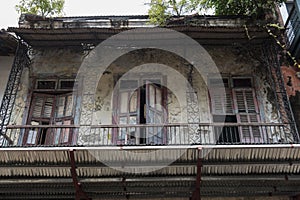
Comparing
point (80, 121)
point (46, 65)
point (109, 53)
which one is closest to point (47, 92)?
point (46, 65)

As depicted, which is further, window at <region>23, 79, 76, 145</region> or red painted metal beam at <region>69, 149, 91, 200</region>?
window at <region>23, 79, 76, 145</region>

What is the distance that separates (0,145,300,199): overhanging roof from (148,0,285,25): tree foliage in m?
3.86

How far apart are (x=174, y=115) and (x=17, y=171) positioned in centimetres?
372

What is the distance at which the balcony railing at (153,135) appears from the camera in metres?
7.87

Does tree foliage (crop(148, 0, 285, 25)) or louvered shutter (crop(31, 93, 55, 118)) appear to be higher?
tree foliage (crop(148, 0, 285, 25))

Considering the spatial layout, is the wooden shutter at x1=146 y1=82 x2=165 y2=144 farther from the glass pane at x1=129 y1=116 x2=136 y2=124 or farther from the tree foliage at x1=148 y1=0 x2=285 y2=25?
the tree foliage at x1=148 y1=0 x2=285 y2=25

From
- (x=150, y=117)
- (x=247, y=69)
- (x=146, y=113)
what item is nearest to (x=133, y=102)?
(x=146, y=113)

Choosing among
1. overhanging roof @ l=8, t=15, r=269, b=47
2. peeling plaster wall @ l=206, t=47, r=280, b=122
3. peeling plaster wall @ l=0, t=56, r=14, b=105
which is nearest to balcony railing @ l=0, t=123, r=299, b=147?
peeling plaster wall @ l=206, t=47, r=280, b=122

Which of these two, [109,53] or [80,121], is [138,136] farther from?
[109,53]

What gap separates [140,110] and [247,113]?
8.51ft

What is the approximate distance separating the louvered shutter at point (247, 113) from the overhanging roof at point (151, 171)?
1475 millimetres

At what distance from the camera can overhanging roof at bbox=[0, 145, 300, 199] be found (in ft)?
21.0

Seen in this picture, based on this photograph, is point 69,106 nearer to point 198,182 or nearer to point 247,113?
point 198,182

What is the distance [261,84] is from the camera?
28.8 feet
